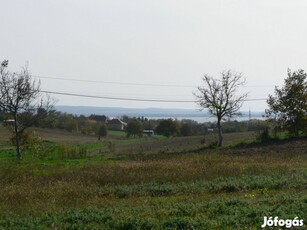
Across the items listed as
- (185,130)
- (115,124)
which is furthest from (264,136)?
(115,124)

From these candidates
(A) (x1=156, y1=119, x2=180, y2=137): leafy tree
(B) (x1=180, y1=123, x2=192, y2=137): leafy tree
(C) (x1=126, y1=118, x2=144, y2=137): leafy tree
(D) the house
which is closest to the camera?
(A) (x1=156, y1=119, x2=180, y2=137): leafy tree

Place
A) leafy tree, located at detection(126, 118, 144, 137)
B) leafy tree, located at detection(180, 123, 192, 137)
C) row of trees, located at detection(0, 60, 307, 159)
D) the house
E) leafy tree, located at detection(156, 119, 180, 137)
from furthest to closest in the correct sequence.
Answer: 1. the house
2. leafy tree, located at detection(126, 118, 144, 137)
3. leafy tree, located at detection(180, 123, 192, 137)
4. leafy tree, located at detection(156, 119, 180, 137)
5. row of trees, located at detection(0, 60, 307, 159)

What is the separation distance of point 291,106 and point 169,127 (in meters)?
28.0

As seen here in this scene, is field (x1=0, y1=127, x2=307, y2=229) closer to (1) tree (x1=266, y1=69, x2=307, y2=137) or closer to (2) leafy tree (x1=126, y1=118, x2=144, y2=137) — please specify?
(1) tree (x1=266, y1=69, x2=307, y2=137)

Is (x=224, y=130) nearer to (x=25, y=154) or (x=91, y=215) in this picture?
(x=25, y=154)

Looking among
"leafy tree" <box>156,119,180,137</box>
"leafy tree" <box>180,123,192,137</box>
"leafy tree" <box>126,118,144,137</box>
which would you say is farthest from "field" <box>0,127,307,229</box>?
"leafy tree" <box>126,118,144,137</box>

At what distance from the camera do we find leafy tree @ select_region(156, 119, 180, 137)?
63375mm

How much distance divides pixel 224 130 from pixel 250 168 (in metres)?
45.1

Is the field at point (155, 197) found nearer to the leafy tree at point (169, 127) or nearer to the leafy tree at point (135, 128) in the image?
the leafy tree at point (169, 127)

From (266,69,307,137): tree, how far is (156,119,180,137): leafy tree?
26.6 m

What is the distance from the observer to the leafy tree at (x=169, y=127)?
6338cm

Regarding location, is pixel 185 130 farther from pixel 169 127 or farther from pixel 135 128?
pixel 135 128

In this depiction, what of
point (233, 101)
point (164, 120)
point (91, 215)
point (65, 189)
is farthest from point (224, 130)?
point (91, 215)

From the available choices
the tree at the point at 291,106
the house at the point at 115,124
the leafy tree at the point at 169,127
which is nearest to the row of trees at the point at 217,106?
the tree at the point at 291,106
